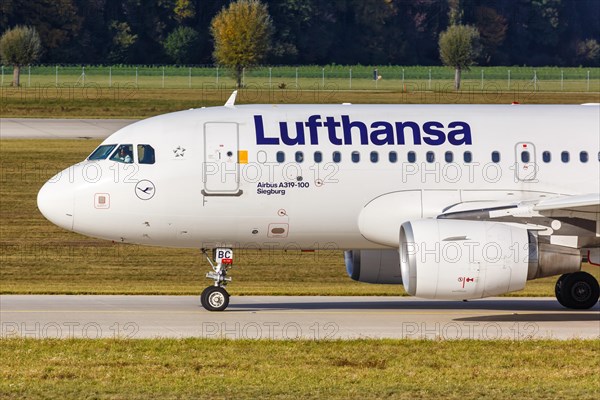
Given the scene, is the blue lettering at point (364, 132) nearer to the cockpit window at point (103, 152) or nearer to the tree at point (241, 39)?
the cockpit window at point (103, 152)

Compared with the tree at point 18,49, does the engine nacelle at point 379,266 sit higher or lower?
lower

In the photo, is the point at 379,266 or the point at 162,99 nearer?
the point at 379,266

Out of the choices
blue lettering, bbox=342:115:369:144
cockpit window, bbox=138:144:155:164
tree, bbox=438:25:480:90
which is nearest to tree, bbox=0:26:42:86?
tree, bbox=438:25:480:90

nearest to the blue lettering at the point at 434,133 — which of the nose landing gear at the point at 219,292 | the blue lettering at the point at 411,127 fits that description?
the blue lettering at the point at 411,127

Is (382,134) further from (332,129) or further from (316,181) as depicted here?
(316,181)

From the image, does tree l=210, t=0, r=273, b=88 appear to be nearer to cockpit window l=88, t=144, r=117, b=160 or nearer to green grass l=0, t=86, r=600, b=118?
green grass l=0, t=86, r=600, b=118

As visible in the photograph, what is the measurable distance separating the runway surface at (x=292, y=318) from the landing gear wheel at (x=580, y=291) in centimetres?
29

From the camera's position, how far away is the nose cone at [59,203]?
2433 cm

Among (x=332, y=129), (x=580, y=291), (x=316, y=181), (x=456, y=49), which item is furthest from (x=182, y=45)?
(x=316, y=181)

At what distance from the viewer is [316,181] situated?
24.7 m

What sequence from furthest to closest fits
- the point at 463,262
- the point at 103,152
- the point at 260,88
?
the point at 260,88, the point at 103,152, the point at 463,262

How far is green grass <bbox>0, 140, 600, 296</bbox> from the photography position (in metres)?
31.2

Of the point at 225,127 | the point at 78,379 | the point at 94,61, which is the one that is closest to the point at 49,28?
the point at 94,61

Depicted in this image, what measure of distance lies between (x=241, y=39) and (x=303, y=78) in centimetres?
1130
